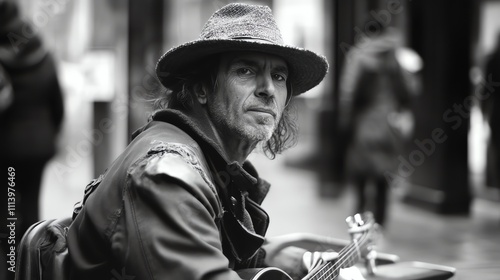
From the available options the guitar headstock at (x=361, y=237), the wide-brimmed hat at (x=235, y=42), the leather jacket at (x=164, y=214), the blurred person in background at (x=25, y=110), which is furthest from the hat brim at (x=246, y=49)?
the blurred person in background at (x=25, y=110)

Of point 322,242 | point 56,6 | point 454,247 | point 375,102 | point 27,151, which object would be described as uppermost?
point 56,6

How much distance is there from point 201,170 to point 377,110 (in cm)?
547

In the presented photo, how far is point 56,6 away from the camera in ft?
32.0

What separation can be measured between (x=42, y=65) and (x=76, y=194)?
466 centimetres

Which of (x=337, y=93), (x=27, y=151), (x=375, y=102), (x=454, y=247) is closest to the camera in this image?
(x=27, y=151)

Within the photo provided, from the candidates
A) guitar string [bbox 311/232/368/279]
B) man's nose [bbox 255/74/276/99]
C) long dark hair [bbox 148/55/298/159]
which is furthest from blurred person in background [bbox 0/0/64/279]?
man's nose [bbox 255/74/276/99]

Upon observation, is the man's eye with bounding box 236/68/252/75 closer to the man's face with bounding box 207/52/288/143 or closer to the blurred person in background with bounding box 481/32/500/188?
the man's face with bounding box 207/52/288/143

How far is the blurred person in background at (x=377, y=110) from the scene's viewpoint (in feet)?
24.4

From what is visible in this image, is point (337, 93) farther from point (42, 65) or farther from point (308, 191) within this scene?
point (42, 65)

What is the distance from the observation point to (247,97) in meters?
2.53

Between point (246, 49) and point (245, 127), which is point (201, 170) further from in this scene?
point (246, 49)

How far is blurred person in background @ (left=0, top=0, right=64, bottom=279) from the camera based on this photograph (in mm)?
4801

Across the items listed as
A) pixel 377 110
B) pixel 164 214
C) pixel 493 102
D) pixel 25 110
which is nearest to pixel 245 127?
pixel 164 214

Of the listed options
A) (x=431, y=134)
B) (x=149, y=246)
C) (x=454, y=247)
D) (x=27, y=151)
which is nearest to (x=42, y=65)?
(x=27, y=151)
